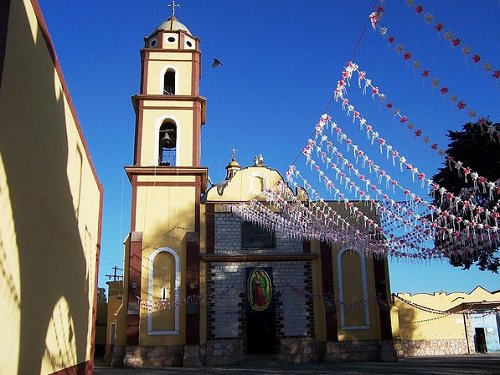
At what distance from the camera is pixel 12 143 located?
20.3ft

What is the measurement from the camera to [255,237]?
2103 cm

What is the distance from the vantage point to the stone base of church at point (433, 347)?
2444cm

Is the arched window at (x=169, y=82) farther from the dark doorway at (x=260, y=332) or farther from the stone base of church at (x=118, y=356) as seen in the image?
the stone base of church at (x=118, y=356)

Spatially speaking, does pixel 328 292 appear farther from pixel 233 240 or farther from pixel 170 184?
pixel 170 184

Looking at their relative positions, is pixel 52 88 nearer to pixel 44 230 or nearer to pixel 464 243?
pixel 44 230

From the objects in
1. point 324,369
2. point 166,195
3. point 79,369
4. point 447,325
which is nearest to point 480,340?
point 447,325

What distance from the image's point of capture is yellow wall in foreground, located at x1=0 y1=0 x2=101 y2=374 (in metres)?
6.21

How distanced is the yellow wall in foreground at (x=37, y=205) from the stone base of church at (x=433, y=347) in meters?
17.7

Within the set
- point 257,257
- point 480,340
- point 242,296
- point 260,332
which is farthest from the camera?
point 480,340

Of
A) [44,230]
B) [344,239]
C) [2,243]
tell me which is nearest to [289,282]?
[344,239]

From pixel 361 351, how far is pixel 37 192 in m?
15.8

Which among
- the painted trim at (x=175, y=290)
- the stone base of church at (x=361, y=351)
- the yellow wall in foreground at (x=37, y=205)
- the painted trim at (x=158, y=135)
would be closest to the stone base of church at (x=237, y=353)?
the stone base of church at (x=361, y=351)

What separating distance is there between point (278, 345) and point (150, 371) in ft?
17.0

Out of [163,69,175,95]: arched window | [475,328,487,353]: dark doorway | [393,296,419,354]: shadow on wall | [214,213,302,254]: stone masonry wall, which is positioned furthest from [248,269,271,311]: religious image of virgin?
[475,328,487,353]: dark doorway
